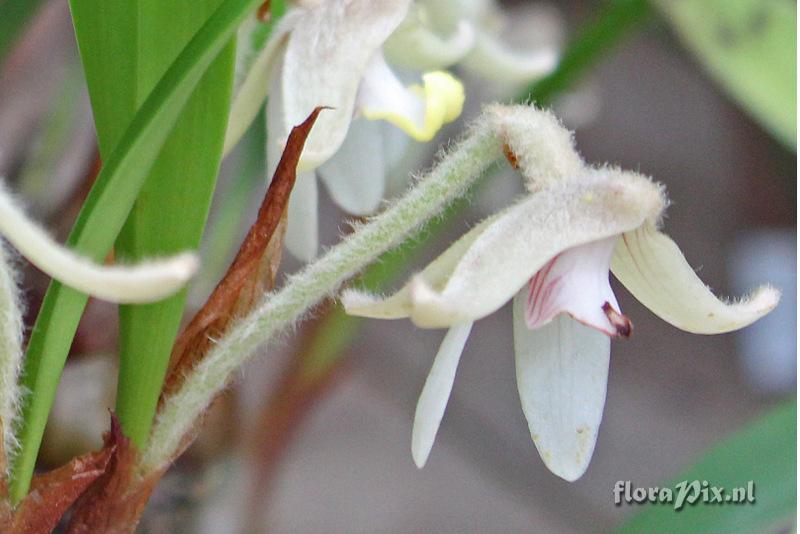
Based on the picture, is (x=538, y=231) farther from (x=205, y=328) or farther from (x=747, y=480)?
(x=747, y=480)

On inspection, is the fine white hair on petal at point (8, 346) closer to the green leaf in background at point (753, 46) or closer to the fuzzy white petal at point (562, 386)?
the fuzzy white petal at point (562, 386)

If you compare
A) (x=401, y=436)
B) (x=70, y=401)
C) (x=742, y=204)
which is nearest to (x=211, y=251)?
(x=70, y=401)

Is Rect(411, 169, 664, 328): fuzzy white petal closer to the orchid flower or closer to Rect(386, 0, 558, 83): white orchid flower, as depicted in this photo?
the orchid flower

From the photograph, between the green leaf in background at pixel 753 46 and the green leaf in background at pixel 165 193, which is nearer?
the green leaf in background at pixel 165 193

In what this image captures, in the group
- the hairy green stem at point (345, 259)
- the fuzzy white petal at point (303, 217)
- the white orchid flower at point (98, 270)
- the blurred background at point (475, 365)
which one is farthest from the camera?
the blurred background at point (475, 365)

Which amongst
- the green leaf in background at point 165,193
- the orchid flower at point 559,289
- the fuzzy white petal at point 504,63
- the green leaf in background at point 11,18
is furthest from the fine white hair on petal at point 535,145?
the green leaf in background at point 11,18

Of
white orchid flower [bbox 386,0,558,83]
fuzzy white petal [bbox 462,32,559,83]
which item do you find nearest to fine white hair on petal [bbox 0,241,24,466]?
white orchid flower [bbox 386,0,558,83]
